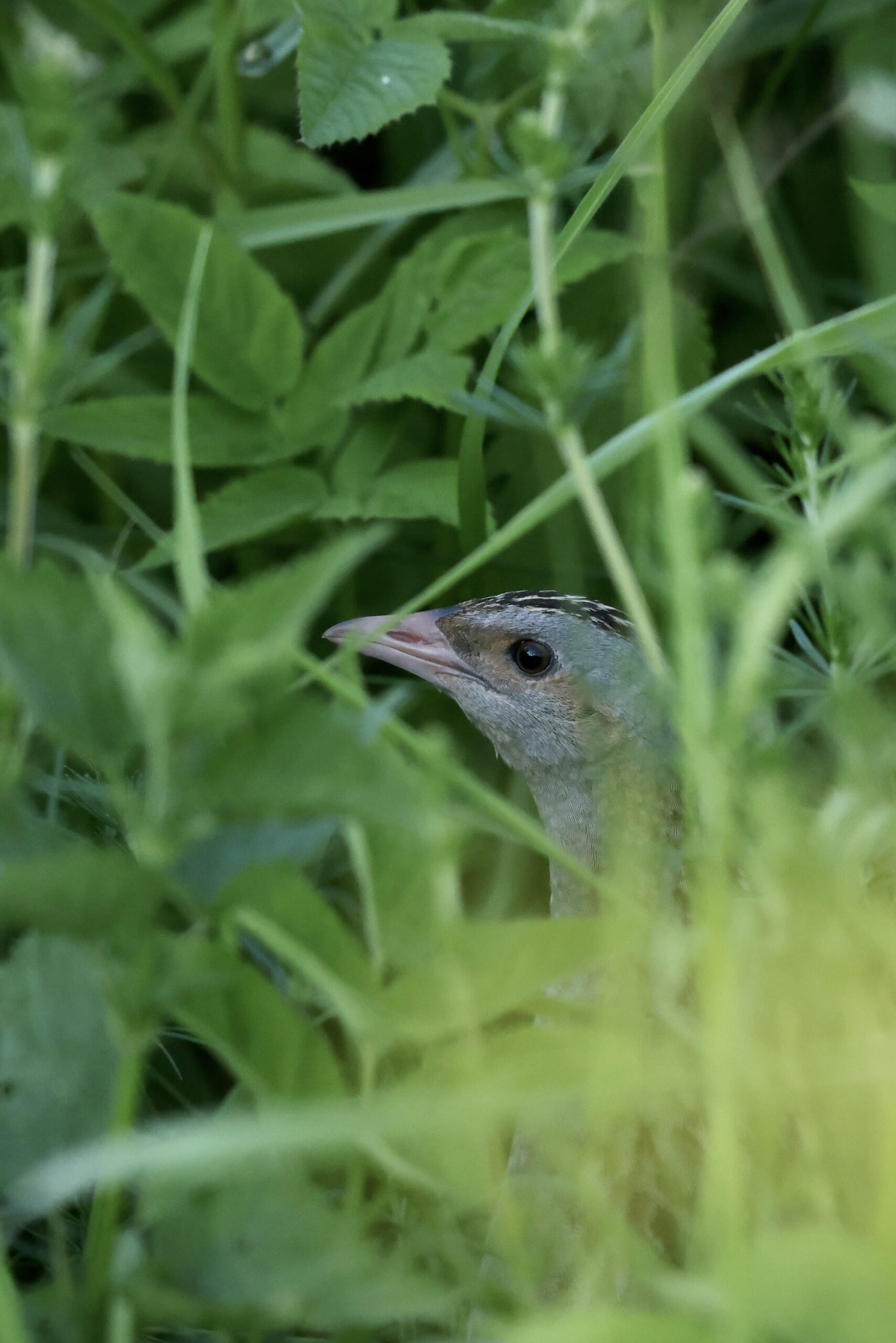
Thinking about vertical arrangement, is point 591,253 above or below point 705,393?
above

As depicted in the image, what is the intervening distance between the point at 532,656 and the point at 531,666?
1.0 inches

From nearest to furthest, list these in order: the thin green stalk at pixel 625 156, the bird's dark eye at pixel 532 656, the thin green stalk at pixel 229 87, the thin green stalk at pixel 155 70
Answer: the thin green stalk at pixel 625 156 → the bird's dark eye at pixel 532 656 → the thin green stalk at pixel 155 70 → the thin green stalk at pixel 229 87

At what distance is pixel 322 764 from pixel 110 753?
7.4 inches

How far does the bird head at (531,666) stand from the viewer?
2391mm

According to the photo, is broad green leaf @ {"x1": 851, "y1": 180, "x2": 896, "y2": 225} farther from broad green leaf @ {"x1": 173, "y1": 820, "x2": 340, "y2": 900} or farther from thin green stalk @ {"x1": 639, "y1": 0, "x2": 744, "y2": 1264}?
broad green leaf @ {"x1": 173, "y1": 820, "x2": 340, "y2": 900}

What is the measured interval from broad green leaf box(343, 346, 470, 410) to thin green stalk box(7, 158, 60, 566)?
0.81 meters

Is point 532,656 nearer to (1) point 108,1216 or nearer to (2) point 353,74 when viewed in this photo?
(2) point 353,74

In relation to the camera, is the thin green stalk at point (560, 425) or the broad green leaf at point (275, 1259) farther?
the thin green stalk at point (560, 425)

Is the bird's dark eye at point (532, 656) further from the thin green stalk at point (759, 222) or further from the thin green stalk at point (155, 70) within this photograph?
the thin green stalk at point (155, 70)

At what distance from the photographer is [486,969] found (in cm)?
132

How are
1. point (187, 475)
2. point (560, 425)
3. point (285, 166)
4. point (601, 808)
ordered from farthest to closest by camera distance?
point (285, 166)
point (601, 808)
point (187, 475)
point (560, 425)

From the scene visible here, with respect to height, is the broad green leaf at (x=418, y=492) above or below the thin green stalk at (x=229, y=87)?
below

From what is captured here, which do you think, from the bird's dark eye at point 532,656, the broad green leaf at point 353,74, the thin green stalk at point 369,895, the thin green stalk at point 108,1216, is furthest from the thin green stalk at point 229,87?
the thin green stalk at point 108,1216

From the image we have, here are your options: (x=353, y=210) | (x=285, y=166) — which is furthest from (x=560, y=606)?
(x=285, y=166)
